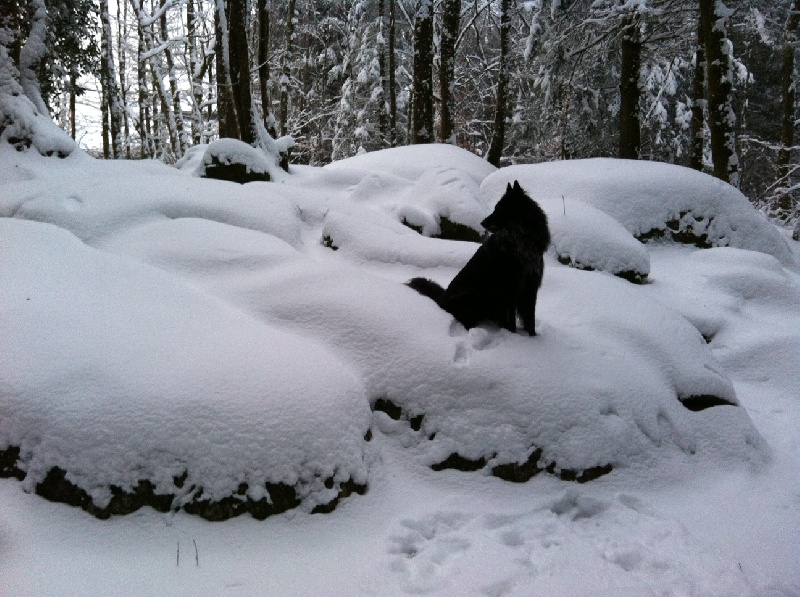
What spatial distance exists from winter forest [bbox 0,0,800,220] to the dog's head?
669cm

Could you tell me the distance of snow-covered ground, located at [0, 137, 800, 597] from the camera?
7.51ft

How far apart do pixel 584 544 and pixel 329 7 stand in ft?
83.2

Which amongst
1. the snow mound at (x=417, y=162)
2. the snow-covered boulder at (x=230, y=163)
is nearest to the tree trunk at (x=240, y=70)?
the snow-covered boulder at (x=230, y=163)

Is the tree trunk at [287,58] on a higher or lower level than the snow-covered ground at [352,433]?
higher

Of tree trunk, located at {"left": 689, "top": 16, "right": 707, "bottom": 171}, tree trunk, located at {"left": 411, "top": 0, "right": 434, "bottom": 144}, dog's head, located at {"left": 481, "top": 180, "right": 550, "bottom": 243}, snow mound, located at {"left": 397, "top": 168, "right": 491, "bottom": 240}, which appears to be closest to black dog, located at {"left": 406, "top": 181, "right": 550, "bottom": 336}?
dog's head, located at {"left": 481, "top": 180, "right": 550, "bottom": 243}

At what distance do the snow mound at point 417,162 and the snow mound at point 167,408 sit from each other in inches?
260

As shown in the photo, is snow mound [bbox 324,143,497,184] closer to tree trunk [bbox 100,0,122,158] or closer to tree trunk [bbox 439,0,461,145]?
tree trunk [bbox 439,0,461,145]

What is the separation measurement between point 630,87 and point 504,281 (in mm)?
8576

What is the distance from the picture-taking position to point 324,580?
7.29ft

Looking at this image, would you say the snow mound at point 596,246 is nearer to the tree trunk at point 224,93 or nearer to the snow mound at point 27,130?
the tree trunk at point 224,93

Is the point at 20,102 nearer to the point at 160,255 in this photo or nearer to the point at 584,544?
the point at 160,255

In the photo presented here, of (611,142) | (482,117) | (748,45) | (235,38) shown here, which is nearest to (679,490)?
(235,38)

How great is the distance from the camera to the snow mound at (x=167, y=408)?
2326 mm

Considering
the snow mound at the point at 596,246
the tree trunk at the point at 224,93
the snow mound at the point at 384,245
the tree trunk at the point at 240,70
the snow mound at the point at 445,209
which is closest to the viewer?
the snow mound at the point at 384,245
